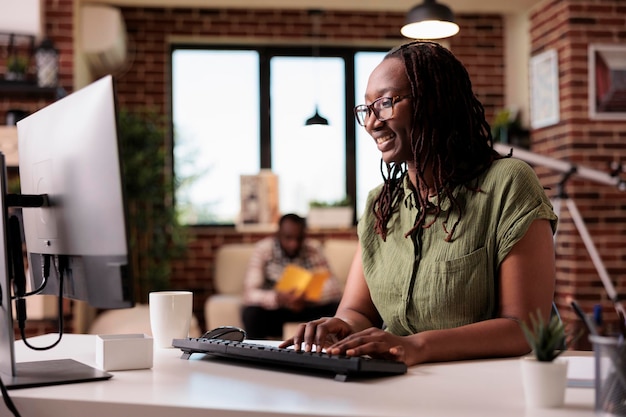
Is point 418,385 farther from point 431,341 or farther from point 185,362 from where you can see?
point 185,362

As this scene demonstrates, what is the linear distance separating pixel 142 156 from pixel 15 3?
4.02 feet

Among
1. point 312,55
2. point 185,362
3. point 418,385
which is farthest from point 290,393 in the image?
point 312,55

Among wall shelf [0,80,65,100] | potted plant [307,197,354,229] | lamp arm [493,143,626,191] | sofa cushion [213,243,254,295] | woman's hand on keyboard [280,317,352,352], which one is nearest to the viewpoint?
woman's hand on keyboard [280,317,352,352]

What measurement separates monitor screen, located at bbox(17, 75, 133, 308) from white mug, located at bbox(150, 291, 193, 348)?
0.86ft

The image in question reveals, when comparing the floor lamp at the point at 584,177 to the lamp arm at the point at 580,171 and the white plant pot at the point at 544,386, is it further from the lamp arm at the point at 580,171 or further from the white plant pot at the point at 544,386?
the white plant pot at the point at 544,386

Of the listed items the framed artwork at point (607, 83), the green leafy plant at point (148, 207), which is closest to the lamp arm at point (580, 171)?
the framed artwork at point (607, 83)

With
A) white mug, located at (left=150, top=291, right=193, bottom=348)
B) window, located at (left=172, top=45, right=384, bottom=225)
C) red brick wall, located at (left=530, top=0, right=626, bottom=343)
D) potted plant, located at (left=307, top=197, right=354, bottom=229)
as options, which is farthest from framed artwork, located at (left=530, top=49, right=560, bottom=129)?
white mug, located at (left=150, top=291, right=193, bottom=348)

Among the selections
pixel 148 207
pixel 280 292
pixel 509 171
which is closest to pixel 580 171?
pixel 280 292

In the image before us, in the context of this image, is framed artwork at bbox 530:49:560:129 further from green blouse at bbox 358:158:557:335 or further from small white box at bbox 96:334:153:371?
small white box at bbox 96:334:153:371

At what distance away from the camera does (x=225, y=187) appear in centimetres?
608

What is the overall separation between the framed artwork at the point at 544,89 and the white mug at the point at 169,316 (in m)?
4.07

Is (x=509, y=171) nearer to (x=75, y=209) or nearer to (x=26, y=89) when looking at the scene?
(x=75, y=209)

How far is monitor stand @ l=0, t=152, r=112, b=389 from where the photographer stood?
3.92 ft

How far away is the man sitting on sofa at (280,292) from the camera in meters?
4.92
